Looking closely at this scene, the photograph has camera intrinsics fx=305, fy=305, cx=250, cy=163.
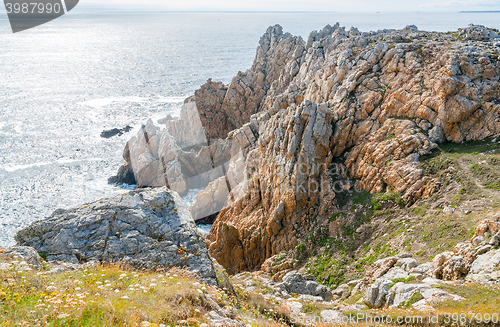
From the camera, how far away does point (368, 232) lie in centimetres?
2725

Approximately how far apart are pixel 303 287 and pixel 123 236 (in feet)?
48.9

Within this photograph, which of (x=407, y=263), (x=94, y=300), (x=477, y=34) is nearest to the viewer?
(x=94, y=300)

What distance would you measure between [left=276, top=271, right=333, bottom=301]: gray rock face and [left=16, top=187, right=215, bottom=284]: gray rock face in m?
10.8

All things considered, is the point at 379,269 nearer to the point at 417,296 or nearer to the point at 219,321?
the point at 417,296

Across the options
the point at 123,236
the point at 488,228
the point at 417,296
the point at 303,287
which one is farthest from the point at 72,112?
the point at 488,228

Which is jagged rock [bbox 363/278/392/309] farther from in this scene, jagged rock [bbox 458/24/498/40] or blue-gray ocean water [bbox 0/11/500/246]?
blue-gray ocean water [bbox 0/11/500/246]

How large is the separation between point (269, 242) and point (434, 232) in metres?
16.1

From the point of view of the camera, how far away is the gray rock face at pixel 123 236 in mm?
12789

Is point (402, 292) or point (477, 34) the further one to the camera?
point (477, 34)

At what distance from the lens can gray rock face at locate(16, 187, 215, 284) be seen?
12789 mm

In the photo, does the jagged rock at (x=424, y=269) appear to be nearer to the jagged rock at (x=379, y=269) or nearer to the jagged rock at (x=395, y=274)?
the jagged rock at (x=395, y=274)

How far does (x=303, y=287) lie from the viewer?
23.0 m

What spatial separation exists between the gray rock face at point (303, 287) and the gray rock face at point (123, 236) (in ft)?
35.6

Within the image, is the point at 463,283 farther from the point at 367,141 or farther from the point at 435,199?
the point at 367,141
